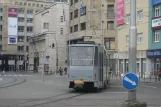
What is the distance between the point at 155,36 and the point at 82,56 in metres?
23.6

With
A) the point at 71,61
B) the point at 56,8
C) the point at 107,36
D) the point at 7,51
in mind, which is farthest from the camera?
the point at 7,51

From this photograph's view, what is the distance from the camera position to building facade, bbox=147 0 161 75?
43.1m

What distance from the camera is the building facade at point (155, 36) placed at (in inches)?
1698

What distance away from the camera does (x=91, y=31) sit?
65625 millimetres

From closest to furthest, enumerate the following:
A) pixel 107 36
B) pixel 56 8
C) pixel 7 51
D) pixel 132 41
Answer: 1. pixel 132 41
2. pixel 107 36
3. pixel 56 8
4. pixel 7 51

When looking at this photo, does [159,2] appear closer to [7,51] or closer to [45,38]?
[45,38]

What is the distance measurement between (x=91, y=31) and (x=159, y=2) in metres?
24.3

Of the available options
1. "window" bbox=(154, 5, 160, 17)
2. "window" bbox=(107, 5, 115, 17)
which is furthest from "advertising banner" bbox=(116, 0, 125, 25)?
"window" bbox=(107, 5, 115, 17)

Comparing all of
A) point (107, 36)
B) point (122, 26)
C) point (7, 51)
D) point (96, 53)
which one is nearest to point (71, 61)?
point (96, 53)

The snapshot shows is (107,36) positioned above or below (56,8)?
below

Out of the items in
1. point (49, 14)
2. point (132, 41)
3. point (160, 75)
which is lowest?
point (160, 75)

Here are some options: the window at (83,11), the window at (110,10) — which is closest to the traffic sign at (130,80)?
the window at (110,10)

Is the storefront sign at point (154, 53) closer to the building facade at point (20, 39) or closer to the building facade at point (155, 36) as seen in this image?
the building facade at point (155, 36)

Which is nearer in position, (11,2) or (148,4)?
→ (148,4)
